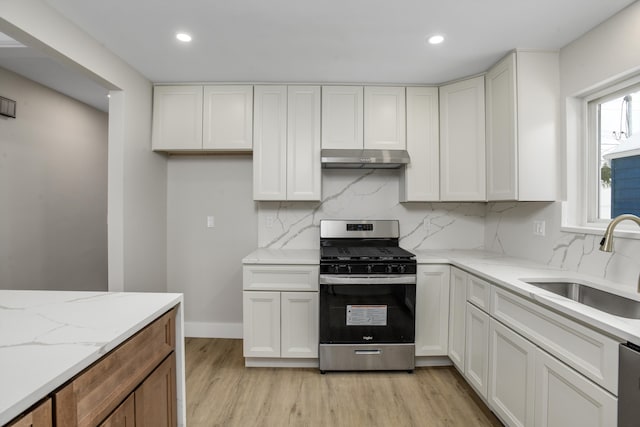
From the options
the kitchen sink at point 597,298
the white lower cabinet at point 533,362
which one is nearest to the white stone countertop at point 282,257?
the white lower cabinet at point 533,362

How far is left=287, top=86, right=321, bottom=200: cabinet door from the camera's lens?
98.0 inches

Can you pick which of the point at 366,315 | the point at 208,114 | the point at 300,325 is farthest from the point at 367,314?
the point at 208,114

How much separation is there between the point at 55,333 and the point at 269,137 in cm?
194

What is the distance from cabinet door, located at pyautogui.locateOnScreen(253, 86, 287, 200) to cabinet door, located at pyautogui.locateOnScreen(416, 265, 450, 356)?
1412mm

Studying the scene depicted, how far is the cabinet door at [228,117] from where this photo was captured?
250cm

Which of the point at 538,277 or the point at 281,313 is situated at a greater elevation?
the point at 538,277

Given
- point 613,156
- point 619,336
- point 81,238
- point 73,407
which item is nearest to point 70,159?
point 81,238

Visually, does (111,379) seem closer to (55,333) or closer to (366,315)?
(55,333)

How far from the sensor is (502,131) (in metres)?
2.12

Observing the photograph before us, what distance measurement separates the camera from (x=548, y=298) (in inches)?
50.4

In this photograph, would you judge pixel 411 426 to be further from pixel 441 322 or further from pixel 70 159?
pixel 70 159

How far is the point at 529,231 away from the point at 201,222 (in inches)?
111

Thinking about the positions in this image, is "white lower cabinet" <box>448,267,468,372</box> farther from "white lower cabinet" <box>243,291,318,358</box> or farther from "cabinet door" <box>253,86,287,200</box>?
"cabinet door" <box>253,86,287,200</box>

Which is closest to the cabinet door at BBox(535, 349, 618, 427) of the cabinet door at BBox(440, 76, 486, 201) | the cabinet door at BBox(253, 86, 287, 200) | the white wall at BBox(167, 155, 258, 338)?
the cabinet door at BBox(440, 76, 486, 201)
